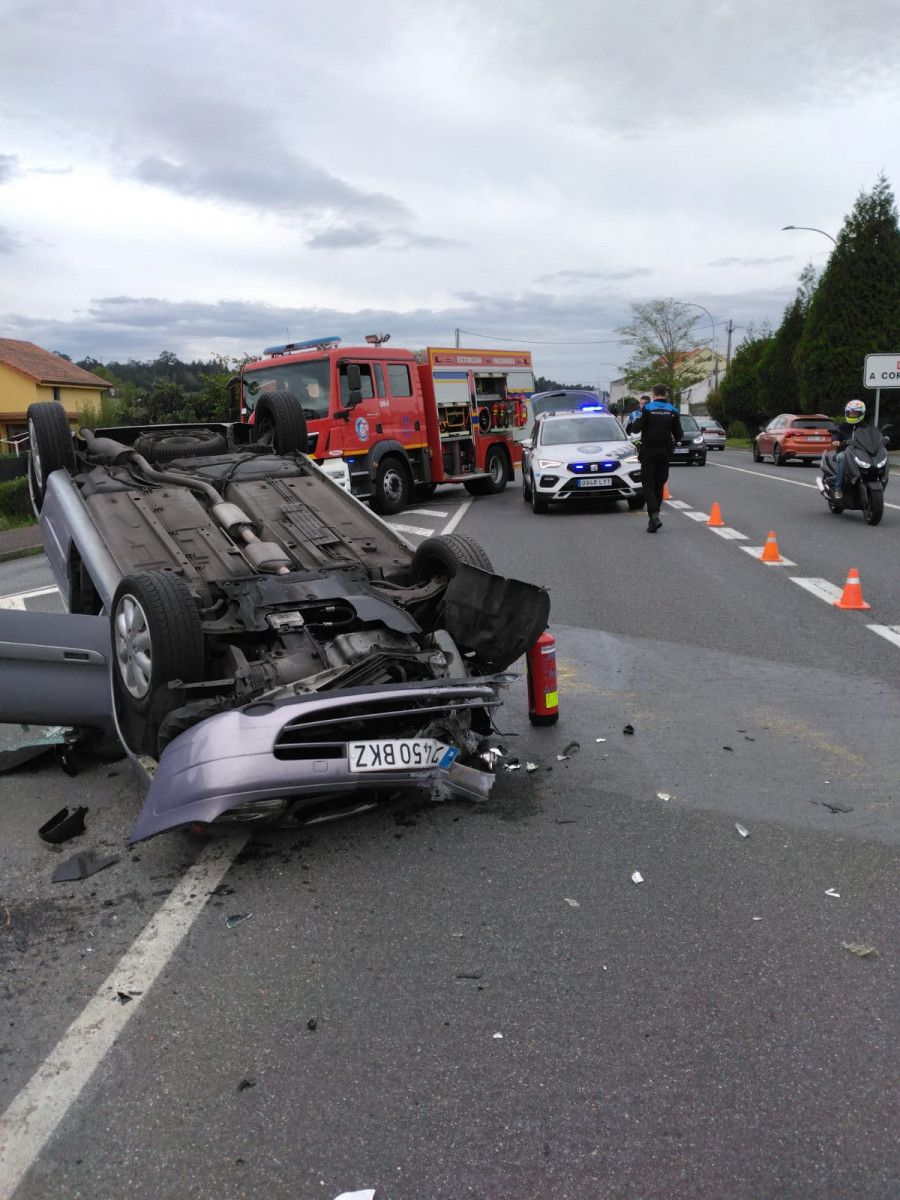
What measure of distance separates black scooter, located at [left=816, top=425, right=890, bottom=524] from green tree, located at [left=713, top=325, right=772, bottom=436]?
44.1m

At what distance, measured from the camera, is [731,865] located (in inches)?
146

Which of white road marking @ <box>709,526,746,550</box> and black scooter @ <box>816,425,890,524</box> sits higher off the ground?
black scooter @ <box>816,425,890,524</box>

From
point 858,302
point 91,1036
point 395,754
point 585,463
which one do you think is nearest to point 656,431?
point 585,463

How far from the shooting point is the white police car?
645 inches

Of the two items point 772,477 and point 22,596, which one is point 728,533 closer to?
point 22,596

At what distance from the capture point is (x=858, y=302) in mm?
35844

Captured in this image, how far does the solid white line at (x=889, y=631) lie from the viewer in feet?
23.9

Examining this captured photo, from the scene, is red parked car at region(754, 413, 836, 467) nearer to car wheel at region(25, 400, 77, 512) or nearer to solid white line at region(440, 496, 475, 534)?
solid white line at region(440, 496, 475, 534)

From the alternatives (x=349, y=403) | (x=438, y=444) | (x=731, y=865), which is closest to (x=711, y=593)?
(x=731, y=865)

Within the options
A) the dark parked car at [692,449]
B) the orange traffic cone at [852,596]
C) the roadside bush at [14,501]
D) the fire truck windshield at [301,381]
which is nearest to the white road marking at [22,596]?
the fire truck windshield at [301,381]

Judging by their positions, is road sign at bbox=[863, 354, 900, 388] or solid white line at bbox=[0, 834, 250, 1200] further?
road sign at bbox=[863, 354, 900, 388]

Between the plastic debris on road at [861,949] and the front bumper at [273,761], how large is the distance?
1602 millimetres

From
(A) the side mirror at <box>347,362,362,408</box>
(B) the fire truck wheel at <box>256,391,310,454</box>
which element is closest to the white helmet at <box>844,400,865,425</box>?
(A) the side mirror at <box>347,362,362,408</box>

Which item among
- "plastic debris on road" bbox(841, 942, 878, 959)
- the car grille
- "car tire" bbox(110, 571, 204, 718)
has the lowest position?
"plastic debris on road" bbox(841, 942, 878, 959)
